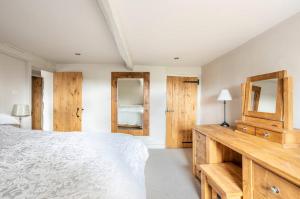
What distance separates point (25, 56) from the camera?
2.91 m

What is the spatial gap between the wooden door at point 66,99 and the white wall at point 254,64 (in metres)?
3.18

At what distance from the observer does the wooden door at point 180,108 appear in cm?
402

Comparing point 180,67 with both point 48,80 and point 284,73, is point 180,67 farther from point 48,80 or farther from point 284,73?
point 48,80

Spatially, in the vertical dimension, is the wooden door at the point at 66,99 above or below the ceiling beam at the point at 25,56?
below

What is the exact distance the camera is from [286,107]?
1.42 m

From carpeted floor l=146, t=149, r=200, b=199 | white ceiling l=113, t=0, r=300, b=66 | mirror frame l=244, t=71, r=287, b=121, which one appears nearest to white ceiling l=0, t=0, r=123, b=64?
white ceiling l=113, t=0, r=300, b=66

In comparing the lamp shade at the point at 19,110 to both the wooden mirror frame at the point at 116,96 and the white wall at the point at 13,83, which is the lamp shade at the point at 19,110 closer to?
the white wall at the point at 13,83

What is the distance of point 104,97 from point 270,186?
142 inches

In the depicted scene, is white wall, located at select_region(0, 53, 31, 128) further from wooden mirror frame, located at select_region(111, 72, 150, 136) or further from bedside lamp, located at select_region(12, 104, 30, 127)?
wooden mirror frame, located at select_region(111, 72, 150, 136)

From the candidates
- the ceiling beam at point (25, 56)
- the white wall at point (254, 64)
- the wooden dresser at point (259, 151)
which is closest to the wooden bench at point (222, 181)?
the wooden dresser at point (259, 151)

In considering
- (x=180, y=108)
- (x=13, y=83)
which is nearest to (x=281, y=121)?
(x=180, y=108)

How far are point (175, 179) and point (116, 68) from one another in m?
2.90

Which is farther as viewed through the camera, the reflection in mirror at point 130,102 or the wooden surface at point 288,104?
the reflection in mirror at point 130,102

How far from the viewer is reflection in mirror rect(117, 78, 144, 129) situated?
3.96 meters
